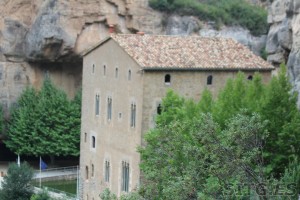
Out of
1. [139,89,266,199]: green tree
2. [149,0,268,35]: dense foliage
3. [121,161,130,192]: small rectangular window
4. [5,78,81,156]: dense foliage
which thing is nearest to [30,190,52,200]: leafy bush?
[121,161,130,192]: small rectangular window

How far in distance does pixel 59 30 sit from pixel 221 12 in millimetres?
11076

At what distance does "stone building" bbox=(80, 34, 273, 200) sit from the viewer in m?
38.8

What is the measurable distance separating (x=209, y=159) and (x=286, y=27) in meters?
14.4

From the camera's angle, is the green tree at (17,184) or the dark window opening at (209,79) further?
the green tree at (17,184)

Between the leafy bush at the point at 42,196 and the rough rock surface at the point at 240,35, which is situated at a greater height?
the rough rock surface at the point at 240,35

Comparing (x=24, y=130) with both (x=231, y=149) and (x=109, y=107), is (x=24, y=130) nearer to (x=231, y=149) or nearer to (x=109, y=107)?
(x=109, y=107)

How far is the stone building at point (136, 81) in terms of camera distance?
3881cm

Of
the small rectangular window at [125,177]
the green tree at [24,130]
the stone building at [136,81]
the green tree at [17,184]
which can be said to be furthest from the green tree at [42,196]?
the green tree at [24,130]

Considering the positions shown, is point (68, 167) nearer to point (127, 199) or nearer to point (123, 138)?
point (123, 138)

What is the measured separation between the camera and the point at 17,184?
41.9 meters

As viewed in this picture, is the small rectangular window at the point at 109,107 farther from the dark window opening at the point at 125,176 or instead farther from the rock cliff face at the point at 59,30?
the rock cliff face at the point at 59,30

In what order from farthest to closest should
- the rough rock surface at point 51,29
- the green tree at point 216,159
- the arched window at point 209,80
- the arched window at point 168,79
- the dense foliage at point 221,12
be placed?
A: 1. the dense foliage at point 221,12
2. the rough rock surface at point 51,29
3. the arched window at point 209,80
4. the arched window at point 168,79
5. the green tree at point 216,159

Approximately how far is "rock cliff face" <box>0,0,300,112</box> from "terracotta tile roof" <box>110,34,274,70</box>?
12644 mm

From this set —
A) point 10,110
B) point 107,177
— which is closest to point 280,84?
point 107,177
